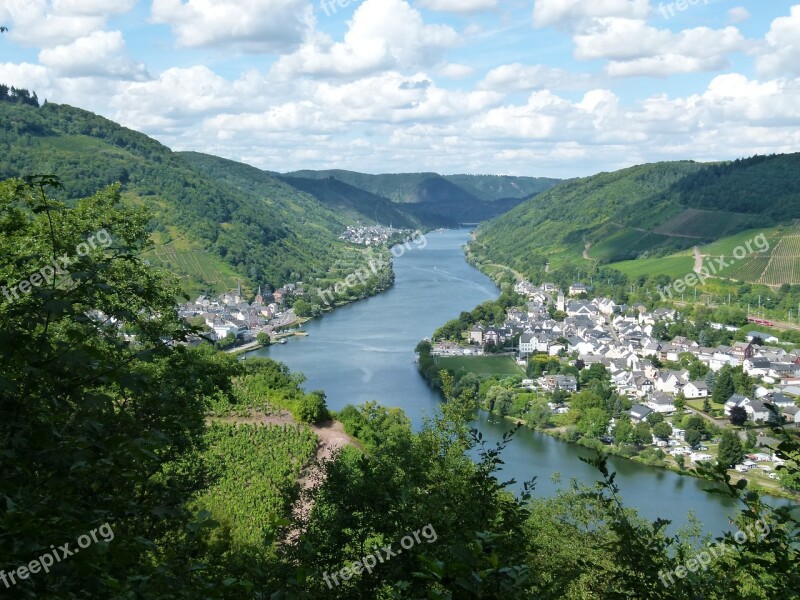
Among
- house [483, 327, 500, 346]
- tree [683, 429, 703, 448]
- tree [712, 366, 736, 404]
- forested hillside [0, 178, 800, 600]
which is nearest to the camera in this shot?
forested hillside [0, 178, 800, 600]

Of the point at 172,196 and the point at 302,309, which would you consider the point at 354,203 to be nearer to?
the point at 172,196

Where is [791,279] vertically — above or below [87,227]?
below

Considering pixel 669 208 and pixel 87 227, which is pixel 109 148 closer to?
pixel 669 208

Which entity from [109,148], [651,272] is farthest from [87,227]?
[109,148]

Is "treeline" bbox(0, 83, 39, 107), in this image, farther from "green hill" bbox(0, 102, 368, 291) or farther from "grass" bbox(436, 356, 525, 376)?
"grass" bbox(436, 356, 525, 376)

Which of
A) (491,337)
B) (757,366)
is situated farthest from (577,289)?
(757,366)

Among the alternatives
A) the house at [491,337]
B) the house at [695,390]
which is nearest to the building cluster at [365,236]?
the house at [491,337]

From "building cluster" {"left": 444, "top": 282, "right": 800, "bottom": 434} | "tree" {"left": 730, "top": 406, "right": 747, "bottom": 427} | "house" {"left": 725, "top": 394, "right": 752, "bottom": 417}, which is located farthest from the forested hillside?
"building cluster" {"left": 444, "top": 282, "right": 800, "bottom": 434}
